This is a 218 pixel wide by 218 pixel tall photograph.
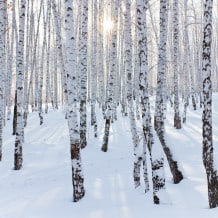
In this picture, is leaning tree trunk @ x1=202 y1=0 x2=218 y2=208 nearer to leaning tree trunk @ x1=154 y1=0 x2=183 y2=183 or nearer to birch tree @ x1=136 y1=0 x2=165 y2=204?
birch tree @ x1=136 y1=0 x2=165 y2=204

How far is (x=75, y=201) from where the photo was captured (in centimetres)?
866

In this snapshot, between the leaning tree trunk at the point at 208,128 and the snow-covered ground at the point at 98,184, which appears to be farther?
the snow-covered ground at the point at 98,184

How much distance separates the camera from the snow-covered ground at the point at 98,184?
7430mm

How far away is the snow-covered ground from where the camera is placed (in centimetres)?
743

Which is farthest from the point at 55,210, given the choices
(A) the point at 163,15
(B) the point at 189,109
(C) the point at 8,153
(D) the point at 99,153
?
(B) the point at 189,109

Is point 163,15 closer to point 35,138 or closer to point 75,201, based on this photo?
point 75,201

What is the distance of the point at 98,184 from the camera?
33.2 ft

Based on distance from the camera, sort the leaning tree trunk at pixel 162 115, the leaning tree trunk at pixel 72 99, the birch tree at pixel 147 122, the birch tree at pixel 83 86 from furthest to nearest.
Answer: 1. the birch tree at pixel 83 86
2. the leaning tree trunk at pixel 162 115
3. the leaning tree trunk at pixel 72 99
4. the birch tree at pixel 147 122

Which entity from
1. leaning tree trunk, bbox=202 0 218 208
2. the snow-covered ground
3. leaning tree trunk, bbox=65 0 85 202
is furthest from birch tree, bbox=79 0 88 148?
leaning tree trunk, bbox=202 0 218 208

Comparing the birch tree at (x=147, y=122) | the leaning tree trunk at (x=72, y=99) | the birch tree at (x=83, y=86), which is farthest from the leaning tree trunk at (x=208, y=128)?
the birch tree at (x=83, y=86)

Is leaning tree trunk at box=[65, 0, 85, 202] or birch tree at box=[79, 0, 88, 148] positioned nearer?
leaning tree trunk at box=[65, 0, 85, 202]

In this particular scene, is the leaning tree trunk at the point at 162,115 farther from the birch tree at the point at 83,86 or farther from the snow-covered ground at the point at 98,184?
the birch tree at the point at 83,86

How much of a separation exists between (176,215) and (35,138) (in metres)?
14.7

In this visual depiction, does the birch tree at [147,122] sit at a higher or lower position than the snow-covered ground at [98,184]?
higher
